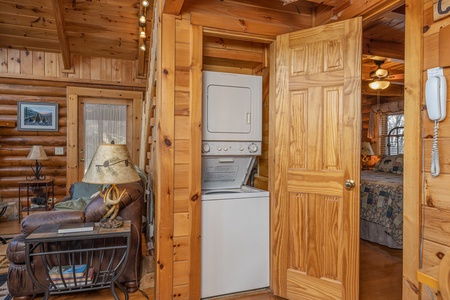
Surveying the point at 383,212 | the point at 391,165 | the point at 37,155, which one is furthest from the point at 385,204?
the point at 37,155

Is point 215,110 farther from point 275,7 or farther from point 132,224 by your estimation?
point 132,224

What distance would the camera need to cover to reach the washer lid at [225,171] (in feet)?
7.72

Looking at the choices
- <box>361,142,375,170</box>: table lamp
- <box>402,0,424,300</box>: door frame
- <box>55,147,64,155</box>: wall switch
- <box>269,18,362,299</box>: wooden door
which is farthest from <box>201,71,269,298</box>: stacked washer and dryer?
<box>361,142,375,170</box>: table lamp

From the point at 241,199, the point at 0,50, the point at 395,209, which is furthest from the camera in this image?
the point at 0,50

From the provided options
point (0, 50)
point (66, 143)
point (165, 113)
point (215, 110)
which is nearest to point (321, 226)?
point (215, 110)

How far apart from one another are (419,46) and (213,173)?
174 centimetres

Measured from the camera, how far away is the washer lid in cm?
235

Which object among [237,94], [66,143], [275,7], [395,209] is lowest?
[395,209]

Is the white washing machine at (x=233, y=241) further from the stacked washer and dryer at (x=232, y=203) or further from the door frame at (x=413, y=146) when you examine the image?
the door frame at (x=413, y=146)

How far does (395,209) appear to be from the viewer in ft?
10.2

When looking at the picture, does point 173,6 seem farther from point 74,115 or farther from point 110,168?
point 74,115

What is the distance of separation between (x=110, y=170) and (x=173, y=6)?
48.7 inches

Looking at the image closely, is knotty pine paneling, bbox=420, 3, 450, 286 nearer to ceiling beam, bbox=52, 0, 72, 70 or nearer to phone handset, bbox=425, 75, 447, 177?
phone handset, bbox=425, 75, 447, 177

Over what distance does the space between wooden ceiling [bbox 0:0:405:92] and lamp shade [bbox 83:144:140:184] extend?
110 centimetres
